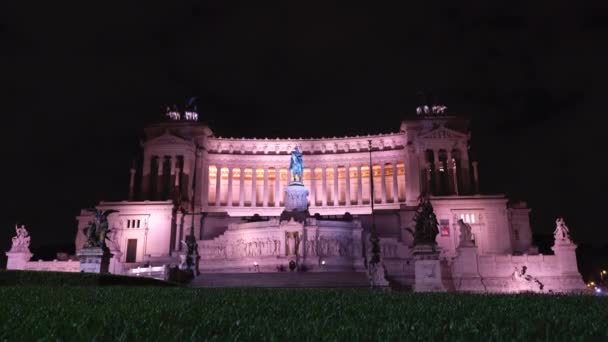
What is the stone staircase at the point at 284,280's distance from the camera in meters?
43.2

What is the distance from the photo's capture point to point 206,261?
213 ft

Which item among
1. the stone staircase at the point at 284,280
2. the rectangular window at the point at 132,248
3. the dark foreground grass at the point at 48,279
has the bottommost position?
the stone staircase at the point at 284,280

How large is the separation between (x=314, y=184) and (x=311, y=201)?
3465mm

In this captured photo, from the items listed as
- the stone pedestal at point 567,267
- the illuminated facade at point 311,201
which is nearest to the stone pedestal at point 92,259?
the illuminated facade at point 311,201

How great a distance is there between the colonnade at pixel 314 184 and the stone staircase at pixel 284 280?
154 feet

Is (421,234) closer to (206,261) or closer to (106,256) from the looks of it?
A: (106,256)

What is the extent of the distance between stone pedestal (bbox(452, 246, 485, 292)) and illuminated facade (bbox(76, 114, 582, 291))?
3.12 ft

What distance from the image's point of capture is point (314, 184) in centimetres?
9669

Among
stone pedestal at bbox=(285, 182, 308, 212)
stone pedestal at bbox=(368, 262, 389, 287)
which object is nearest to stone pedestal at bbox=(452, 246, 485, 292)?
stone pedestal at bbox=(368, 262, 389, 287)

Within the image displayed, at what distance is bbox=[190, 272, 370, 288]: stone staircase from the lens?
43156 mm

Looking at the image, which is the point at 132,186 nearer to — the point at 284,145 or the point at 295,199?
the point at 284,145

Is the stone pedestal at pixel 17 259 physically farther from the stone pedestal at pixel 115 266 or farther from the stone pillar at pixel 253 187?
the stone pillar at pixel 253 187

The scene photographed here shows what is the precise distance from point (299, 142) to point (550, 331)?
302 feet

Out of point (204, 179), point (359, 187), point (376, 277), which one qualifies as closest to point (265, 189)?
point (204, 179)
